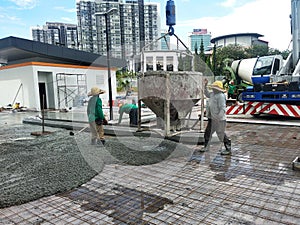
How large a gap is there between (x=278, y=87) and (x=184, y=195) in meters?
7.39

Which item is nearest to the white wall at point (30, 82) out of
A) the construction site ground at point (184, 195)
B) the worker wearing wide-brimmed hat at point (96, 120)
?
the worker wearing wide-brimmed hat at point (96, 120)

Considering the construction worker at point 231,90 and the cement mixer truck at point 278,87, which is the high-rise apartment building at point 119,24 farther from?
the cement mixer truck at point 278,87

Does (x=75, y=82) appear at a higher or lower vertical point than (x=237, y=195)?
higher

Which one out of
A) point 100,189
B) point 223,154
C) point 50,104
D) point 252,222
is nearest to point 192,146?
point 223,154

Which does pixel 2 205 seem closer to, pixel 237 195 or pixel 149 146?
pixel 237 195

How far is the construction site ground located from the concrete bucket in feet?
4.73

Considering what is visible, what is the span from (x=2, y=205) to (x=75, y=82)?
17.2 meters

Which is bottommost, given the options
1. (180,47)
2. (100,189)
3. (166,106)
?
(100,189)

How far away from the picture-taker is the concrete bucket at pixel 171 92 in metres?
6.13

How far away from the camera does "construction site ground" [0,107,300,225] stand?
308 cm

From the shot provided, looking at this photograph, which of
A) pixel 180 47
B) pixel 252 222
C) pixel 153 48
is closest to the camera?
pixel 252 222

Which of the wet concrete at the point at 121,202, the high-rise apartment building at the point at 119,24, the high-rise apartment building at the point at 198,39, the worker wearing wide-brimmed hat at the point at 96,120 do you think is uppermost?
the high-rise apartment building at the point at 198,39

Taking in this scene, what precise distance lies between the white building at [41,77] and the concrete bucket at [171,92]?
12.7 meters

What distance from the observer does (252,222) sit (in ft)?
9.52
